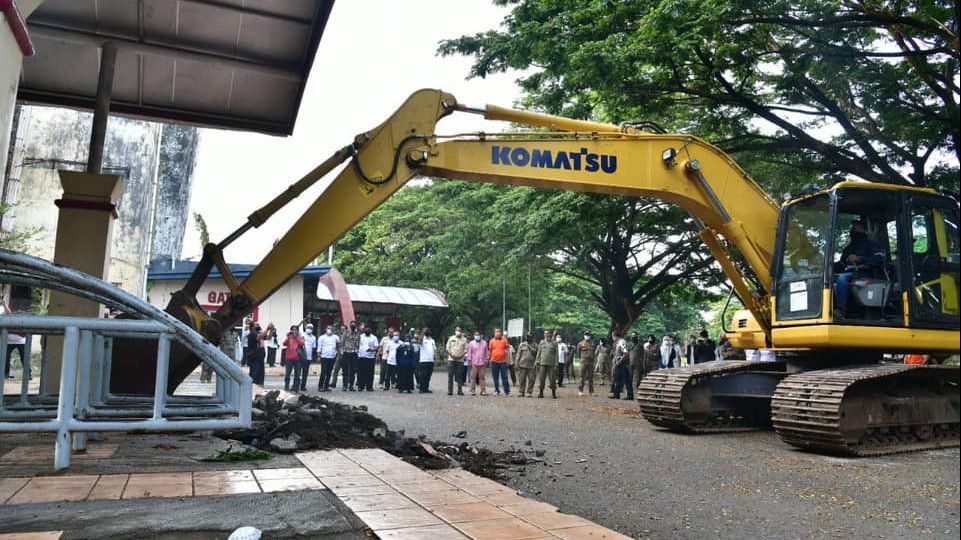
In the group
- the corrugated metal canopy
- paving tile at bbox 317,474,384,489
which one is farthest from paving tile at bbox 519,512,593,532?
the corrugated metal canopy

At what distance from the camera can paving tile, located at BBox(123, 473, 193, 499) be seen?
444 cm

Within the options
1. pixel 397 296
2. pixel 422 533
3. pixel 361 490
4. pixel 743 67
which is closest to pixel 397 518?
pixel 422 533

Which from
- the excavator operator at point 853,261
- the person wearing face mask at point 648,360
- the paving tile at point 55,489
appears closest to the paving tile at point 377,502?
the paving tile at point 55,489

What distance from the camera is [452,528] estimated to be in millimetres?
3889

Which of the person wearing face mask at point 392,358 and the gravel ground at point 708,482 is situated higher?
the person wearing face mask at point 392,358

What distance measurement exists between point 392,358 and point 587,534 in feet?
46.9

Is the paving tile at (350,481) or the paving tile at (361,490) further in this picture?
the paving tile at (350,481)

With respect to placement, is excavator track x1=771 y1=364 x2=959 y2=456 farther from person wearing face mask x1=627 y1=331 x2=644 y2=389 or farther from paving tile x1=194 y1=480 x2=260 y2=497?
person wearing face mask x1=627 y1=331 x2=644 y2=389

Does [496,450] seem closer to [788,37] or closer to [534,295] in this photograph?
[788,37]

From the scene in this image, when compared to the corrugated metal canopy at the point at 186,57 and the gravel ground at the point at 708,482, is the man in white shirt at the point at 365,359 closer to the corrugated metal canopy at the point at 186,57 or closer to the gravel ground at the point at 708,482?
the gravel ground at the point at 708,482

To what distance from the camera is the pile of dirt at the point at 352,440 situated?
6.37 meters

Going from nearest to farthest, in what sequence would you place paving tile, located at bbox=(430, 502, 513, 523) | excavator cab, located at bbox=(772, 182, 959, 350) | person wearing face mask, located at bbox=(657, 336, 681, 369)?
paving tile, located at bbox=(430, 502, 513, 523) < excavator cab, located at bbox=(772, 182, 959, 350) < person wearing face mask, located at bbox=(657, 336, 681, 369)

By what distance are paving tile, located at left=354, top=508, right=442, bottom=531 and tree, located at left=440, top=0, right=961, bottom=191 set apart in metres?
7.65

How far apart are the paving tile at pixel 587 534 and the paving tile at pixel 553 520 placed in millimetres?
62
